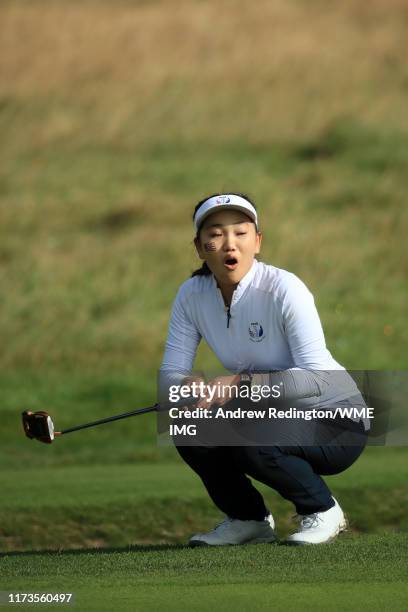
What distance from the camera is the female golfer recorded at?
215 inches

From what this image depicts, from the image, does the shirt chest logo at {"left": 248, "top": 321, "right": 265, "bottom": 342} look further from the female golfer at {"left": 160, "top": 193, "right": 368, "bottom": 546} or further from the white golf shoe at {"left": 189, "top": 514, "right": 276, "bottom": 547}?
the white golf shoe at {"left": 189, "top": 514, "right": 276, "bottom": 547}

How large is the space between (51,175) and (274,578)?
84.0ft

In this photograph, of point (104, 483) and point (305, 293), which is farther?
point (104, 483)

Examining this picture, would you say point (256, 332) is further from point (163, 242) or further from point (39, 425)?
point (163, 242)

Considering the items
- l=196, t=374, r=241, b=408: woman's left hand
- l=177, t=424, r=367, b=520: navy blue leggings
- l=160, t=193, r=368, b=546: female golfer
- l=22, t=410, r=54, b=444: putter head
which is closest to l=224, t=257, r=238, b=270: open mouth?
l=160, t=193, r=368, b=546: female golfer

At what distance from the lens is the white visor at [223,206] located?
18.5 feet

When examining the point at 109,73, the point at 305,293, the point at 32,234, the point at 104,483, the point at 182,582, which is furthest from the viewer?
the point at 109,73

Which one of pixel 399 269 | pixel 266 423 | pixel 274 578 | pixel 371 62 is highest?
pixel 371 62

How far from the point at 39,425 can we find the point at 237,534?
0.99 meters

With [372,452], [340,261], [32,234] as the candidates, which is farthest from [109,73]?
[372,452]

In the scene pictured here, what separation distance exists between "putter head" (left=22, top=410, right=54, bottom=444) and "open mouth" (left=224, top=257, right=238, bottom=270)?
957 millimetres

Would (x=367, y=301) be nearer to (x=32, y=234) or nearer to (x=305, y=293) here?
(x=32, y=234)

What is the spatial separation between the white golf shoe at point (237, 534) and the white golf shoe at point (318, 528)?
32 centimetres

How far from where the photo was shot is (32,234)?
83.1 ft
